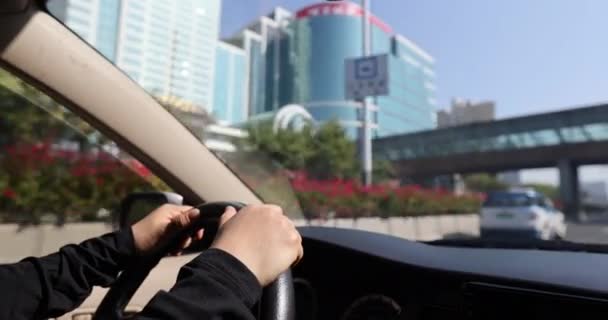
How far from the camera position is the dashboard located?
1114 mm

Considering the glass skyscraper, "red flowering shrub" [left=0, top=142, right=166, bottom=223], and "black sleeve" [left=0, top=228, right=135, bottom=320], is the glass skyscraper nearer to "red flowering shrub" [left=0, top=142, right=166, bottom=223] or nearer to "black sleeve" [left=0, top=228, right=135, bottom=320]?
"black sleeve" [left=0, top=228, right=135, bottom=320]

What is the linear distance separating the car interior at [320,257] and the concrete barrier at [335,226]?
31 cm

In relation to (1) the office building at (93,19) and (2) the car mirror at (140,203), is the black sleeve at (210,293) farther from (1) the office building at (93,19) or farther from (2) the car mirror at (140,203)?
(1) the office building at (93,19)

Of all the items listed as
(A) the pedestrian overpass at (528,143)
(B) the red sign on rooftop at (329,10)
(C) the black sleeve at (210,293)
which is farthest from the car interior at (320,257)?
(B) the red sign on rooftop at (329,10)

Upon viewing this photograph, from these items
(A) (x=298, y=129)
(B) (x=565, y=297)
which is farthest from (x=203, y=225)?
(A) (x=298, y=129)

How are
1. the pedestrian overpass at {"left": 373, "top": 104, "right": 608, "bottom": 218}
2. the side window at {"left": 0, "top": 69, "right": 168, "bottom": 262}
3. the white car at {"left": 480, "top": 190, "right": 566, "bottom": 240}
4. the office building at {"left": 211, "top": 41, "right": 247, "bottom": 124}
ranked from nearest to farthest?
the pedestrian overpass at {"left": 373, "top": 104, "right": 608, "bottom": 218}, the white car at {"left": 480, "top": 190, "right": 566, "bottom": 240}, the office building at {"left": 211, "top": 41, "right": 247, "bottom": 124}, the side window at {"left": 0, "top": 69, "right": 168, "bottom": 262}

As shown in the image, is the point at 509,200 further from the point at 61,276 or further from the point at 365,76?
the point at 61,276

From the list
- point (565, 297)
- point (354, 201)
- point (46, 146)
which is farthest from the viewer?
point (46, 146)

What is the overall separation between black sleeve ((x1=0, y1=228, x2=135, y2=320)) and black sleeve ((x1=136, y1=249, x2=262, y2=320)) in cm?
61

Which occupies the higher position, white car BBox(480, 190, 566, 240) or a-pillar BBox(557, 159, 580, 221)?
a-pillar BBox(557, 159, 580, 221)

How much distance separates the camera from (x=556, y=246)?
1695 mm

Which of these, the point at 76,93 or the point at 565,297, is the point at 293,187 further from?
the point at 565,297

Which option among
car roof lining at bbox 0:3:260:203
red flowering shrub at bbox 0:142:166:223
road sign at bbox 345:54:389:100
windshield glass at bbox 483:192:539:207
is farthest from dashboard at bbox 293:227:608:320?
red flowering shrub at bbox 0:142:166:223

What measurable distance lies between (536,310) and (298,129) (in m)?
5.18
